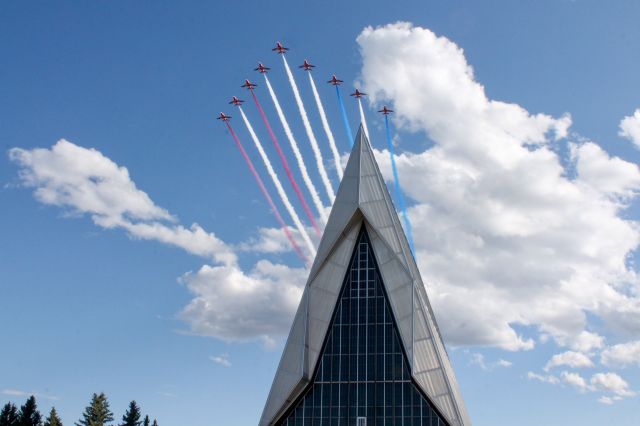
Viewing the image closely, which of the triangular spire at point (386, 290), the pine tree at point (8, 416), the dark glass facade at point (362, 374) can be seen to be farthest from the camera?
the pine tree at point (8, 416)

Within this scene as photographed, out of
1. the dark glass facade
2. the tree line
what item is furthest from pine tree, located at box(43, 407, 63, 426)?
the dark glass facade

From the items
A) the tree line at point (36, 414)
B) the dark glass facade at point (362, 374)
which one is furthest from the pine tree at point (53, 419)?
the dark glass facade at point (362, 374)

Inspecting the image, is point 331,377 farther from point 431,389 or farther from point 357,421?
point 431,389

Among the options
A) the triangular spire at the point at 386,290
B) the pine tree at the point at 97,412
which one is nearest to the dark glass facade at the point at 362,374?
the triangular spire at the point at 386,290

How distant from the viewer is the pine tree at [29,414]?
90875 mm

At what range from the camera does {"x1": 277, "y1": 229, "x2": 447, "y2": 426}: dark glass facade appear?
195 feet

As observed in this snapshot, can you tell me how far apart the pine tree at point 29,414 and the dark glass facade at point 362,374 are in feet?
161

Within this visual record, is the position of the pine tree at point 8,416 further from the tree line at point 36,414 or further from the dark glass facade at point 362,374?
the dark glass facade at point 362,374

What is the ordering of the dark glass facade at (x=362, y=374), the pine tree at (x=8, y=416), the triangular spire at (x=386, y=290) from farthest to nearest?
the pine tree at (x=8, y=416), the triangular spire at (x=386, y=290), the dark glass facade at (x=362, y=374)

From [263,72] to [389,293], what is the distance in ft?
104

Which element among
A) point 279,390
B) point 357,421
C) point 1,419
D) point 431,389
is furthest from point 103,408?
point 431,389

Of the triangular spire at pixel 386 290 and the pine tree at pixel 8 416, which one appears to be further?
the pine tree at pixel 8 416

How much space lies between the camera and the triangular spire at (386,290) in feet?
198

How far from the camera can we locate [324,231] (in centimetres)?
6869
